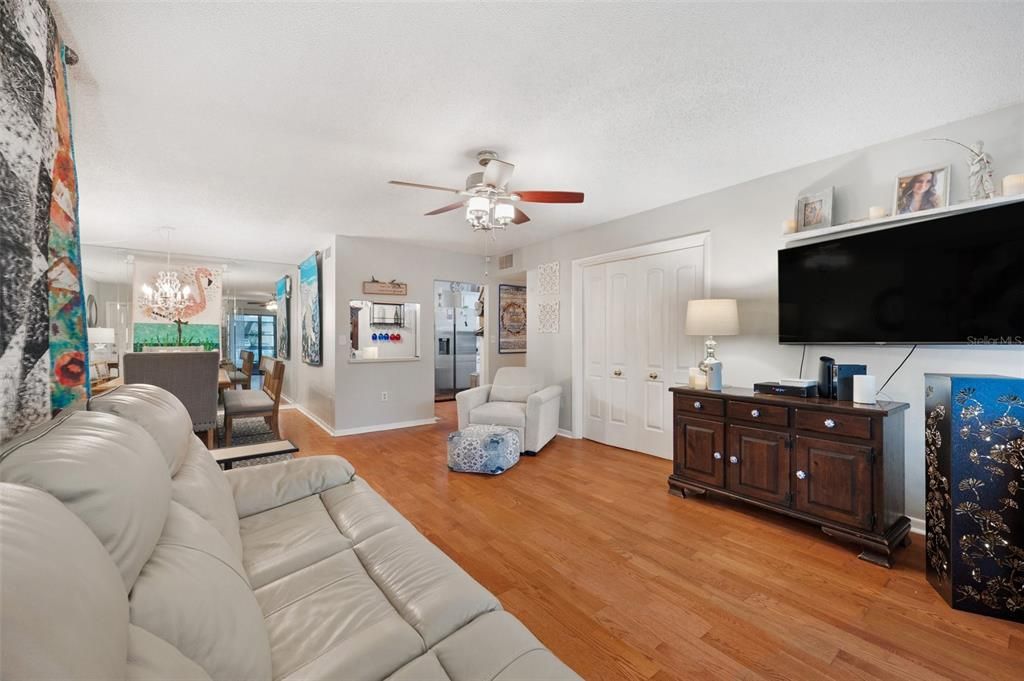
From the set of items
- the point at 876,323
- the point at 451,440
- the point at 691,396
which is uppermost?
the point at 876,323

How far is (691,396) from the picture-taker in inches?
123

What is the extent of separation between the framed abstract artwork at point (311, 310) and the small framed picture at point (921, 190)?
5847mm

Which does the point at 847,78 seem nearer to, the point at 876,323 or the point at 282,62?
the point at 876,323

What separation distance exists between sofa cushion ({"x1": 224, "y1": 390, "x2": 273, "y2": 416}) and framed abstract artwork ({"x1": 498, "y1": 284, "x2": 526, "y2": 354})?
3315mm

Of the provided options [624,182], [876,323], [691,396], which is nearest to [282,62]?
[624,182]

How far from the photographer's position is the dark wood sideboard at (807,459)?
2264mm

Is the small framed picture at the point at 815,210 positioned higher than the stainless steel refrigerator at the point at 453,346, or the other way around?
the small framed picture at the point at 815,210

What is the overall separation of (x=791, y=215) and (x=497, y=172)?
222cm

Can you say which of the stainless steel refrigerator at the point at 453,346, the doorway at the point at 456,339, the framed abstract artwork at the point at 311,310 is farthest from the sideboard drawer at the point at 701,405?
the stainless steel refrigerator at the point at 453,346

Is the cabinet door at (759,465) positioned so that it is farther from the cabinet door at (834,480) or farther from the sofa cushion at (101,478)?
the sofa cushion at (101,478)

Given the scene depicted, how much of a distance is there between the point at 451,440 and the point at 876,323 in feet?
10.6

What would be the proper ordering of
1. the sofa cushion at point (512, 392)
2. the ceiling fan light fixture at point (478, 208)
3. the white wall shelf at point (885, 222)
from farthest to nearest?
1. the sofa cushion at point (512, 392)
2. the ceiling fan light fixture at point (478, 208)
3. the white wall shelf at point (885, 222)

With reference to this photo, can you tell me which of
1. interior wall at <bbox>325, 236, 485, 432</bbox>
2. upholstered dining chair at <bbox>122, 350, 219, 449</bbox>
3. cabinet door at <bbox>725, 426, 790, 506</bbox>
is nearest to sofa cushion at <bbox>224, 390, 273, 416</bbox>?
upholstered dining chair at <bbox>122, 350, 219, 449</bbox>

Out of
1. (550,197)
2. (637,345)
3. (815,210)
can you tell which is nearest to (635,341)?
(637,345)
